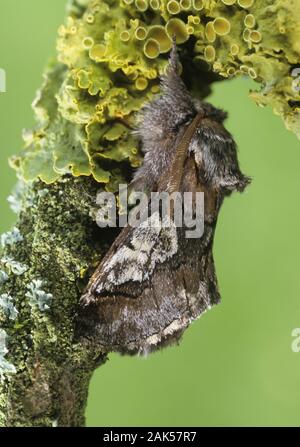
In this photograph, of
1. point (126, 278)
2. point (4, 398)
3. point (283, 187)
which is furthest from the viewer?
point (283, 187)

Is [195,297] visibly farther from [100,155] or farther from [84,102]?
[84,102]

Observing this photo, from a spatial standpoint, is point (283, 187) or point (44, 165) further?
point (283, 187)

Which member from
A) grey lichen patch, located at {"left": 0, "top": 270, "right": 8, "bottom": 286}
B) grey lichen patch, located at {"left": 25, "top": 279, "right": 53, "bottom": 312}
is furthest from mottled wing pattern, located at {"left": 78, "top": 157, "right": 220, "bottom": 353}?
grey lichen patch, located at {"left": 0, "top": 270, "right": 8, "bottom": 286}

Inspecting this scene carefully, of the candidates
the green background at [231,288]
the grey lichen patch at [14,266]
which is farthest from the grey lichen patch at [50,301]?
the green background at [231,288]

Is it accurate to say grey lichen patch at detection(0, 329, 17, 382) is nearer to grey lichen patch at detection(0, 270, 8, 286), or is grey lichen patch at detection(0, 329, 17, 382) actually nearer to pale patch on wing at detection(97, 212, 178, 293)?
grey lichen patch at detection(0, 270, 8, 286)

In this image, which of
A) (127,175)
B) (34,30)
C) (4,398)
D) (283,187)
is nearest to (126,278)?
(127,175)
